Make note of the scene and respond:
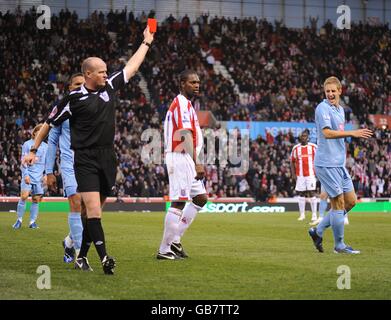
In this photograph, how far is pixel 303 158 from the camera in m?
25.5

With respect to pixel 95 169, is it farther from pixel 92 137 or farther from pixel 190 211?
pixel 190 211

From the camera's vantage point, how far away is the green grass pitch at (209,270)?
24.7 ft

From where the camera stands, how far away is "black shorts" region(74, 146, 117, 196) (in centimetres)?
920

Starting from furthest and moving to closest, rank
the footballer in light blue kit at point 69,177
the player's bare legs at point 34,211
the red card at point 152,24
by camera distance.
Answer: the player's bare legs at point 34,211 < the footballer in light blue kit at point 69,177 < the red card at point 152,24

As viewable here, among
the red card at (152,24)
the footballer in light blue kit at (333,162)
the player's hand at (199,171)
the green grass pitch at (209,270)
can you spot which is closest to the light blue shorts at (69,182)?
the green grass pitch at (209,270)

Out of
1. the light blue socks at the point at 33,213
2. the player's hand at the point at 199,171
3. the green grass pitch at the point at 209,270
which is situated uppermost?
the player's hand at the point at 199,171

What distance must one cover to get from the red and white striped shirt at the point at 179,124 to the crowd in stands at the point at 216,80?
70.4 ft

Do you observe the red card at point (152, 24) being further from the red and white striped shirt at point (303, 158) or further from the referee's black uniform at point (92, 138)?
the red and white striped shirt at point (303, 158)

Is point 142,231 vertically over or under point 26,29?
under

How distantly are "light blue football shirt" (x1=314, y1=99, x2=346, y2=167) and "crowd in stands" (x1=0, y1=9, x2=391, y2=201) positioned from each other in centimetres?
2130
